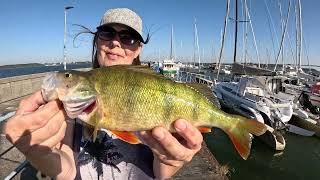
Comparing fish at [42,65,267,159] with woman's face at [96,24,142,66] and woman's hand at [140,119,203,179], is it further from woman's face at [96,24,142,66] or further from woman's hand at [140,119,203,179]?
woman's face at [96,24,142,66]

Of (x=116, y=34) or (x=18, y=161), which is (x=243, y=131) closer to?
(x=116, y=34)

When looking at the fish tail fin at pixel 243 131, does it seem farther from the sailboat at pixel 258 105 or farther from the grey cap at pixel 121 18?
the sailboat at pixel 258 105

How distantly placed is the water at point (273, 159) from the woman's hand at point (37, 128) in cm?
1496

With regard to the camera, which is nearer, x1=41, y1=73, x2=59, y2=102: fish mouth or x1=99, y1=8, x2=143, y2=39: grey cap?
x1=41, y1=73, x2=59, y2=102: fish mouth

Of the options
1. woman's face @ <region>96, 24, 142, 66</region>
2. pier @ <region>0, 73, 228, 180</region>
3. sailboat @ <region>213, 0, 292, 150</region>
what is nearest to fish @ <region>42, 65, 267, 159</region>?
woman's face @ <region>96, 24, 142, 66</region>

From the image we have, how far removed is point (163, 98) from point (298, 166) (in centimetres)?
1759

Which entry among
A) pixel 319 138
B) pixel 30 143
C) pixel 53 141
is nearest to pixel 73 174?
pixel 53 141

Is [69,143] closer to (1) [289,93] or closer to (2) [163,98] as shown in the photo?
(2) [163,98]

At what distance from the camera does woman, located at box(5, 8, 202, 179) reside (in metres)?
2.23

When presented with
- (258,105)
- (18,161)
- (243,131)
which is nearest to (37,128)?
(243,131)

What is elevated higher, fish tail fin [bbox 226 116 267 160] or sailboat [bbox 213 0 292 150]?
fish tail fin [bbox 226 116 267 160]

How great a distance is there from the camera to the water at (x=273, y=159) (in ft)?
55.6

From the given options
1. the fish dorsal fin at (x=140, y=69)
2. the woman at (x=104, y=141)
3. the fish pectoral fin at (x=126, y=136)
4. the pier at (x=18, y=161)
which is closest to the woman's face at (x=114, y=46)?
the woman at (x=104, y=141)

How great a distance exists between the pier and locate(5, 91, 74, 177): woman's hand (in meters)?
1.51
